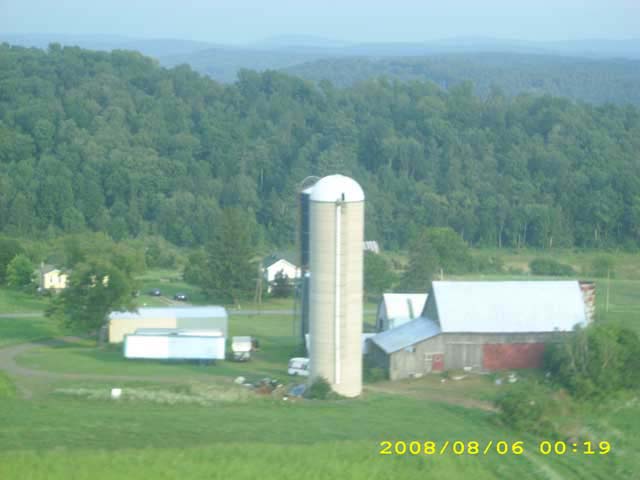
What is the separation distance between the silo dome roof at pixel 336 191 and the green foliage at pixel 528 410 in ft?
19.9

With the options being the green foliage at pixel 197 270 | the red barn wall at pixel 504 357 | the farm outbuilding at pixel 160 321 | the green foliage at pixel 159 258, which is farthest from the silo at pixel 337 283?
the green foliage at pixel 159 258

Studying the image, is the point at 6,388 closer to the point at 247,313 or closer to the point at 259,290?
the point at 247,313

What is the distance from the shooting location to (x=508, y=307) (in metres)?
28.1

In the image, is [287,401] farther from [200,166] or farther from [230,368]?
[200,166]

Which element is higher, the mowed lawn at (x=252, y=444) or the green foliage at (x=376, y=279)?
the mowed lawn at (x=252, y=444)

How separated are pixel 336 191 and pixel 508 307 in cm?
685

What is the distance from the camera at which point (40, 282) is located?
42.3 m

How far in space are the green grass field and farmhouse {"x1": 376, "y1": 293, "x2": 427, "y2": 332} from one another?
14.1ft

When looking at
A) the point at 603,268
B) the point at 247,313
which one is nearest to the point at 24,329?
the point at 247,313

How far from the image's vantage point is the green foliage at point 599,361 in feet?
79.0

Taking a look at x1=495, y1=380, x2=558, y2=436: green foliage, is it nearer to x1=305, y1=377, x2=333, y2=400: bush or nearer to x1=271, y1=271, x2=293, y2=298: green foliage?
x1=305, y1=377, x2=333, y2=400: bush

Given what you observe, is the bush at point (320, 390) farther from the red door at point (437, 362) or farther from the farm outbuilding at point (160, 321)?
the farm outbuilding at point (160, 321)

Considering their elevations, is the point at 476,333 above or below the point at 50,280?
above

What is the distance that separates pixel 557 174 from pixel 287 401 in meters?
53.8
